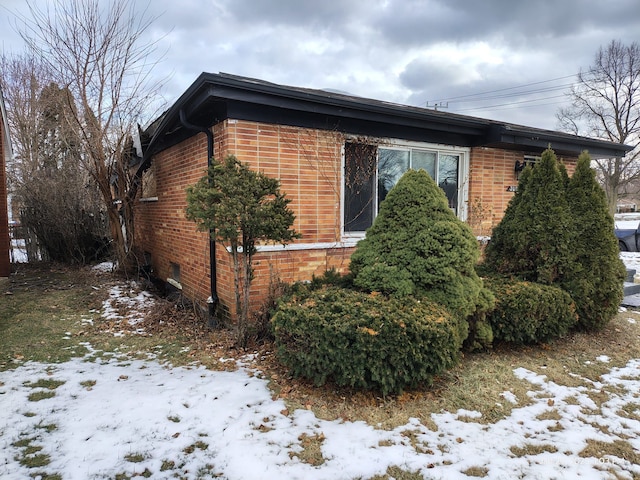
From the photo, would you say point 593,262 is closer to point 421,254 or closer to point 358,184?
point 421,254

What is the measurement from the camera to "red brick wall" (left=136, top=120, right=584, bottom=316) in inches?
187

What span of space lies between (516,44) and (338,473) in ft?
38.4

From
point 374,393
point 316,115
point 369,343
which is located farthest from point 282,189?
point 374,393

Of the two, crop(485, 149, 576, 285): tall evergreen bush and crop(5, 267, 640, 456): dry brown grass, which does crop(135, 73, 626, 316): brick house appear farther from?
crop(485, 149, 576, 285): tall evergreen bush

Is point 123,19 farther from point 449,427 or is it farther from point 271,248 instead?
point 449,427

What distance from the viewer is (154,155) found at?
7531mm

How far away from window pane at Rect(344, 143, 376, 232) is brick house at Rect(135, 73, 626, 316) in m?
0.02

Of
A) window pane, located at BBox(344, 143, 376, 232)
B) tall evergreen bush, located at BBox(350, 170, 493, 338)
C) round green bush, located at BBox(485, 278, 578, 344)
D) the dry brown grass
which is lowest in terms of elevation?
the dry brown grass

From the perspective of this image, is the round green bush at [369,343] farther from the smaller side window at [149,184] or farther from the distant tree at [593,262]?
the smaller side window at [149,184]

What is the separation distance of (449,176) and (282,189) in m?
3.26

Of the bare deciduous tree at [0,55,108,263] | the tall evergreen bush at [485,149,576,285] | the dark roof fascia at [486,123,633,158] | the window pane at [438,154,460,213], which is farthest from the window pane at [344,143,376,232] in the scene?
the bare deciduous tree at [0,55,108,263]

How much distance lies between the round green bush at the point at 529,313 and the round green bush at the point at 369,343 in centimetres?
105

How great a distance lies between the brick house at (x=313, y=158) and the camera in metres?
4.65

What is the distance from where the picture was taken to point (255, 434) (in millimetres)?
2658
